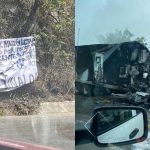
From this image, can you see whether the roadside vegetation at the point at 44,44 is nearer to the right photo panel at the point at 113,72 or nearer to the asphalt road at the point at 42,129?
the asphalt road at the point at 42,129

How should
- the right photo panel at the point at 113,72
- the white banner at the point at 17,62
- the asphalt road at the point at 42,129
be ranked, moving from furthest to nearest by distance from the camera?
the white banner at the point at 17,62 → the asphalt road at the point at 42,129 → the right photo panel at the point at 113,72

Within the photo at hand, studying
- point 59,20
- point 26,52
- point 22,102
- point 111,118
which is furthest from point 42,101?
point 111,118

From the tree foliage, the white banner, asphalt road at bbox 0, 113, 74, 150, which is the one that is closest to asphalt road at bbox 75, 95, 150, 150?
the tree foliage

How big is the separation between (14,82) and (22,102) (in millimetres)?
314

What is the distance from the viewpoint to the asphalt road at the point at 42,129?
548cm

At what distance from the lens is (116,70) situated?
87cm

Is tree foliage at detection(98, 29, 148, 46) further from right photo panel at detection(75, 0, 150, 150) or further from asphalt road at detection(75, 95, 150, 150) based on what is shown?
asphalt road at detection(75, 95, 150, 150)

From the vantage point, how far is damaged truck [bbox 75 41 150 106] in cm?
86

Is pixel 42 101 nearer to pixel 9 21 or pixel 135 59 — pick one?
pixel 9 21

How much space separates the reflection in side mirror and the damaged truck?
0.08ft

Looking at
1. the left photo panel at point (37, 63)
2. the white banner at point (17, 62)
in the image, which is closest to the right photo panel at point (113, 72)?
the left photo panel at point (37, 63)

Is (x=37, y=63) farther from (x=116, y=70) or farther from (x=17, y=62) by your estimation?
(x=116, y=70)

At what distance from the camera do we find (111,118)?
906mm

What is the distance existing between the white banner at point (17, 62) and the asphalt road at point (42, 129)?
51 cm
